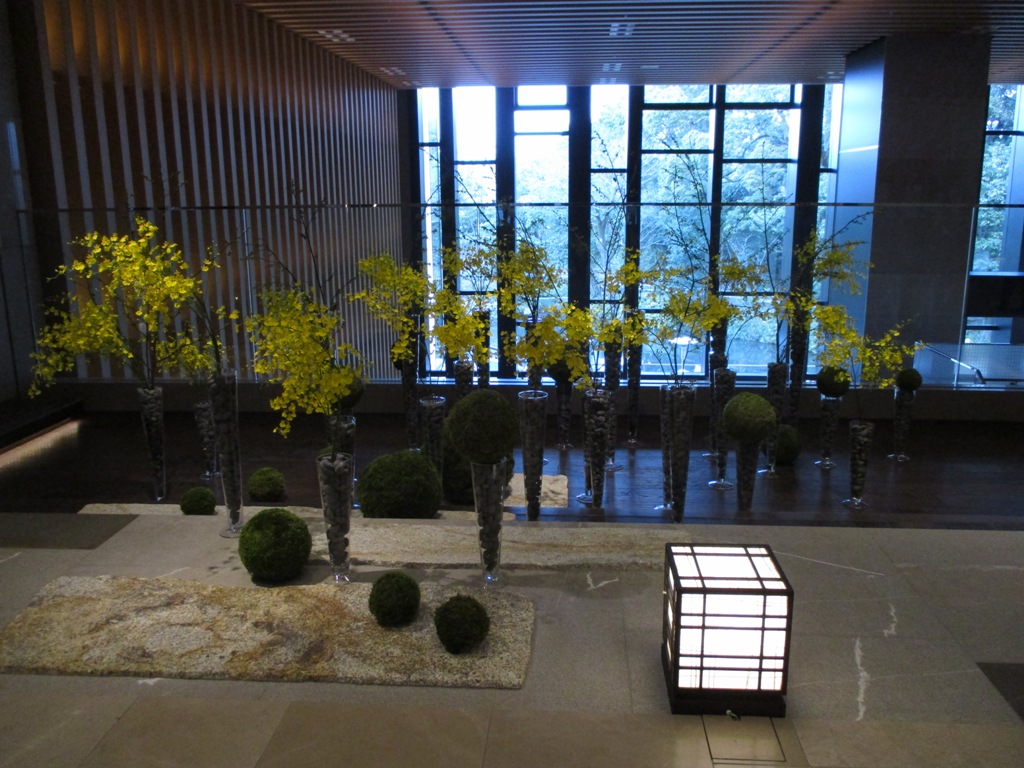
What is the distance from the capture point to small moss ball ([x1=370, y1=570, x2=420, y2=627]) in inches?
137

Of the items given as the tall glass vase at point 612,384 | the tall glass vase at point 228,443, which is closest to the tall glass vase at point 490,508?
the tall glass vase at point 228,443

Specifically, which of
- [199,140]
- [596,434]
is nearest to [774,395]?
[596,434]

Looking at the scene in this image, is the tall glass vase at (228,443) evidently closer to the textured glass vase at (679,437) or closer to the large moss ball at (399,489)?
the large moss ball at (399,489)

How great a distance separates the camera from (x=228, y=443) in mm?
4621

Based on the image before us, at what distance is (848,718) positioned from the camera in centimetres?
293

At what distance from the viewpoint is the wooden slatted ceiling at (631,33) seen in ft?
26.1

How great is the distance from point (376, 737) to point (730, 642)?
1206 millimetres

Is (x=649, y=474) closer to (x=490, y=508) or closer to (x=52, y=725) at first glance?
(x=490, y=508)

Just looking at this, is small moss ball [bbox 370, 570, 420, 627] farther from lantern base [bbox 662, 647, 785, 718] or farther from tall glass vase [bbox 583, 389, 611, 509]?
tall glass vase [bbox 583, 389, 611, 509]

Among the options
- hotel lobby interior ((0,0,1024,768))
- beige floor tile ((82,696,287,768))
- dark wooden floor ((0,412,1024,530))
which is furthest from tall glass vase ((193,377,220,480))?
beige floor tile ((82,696,287,768))

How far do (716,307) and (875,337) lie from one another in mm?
3688

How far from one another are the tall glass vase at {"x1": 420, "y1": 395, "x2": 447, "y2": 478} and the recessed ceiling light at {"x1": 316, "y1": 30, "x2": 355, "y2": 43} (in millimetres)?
5473

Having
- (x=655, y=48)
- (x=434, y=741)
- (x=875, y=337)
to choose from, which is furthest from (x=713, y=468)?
(x=655, y=48)

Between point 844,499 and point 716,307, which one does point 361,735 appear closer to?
point 716,307
